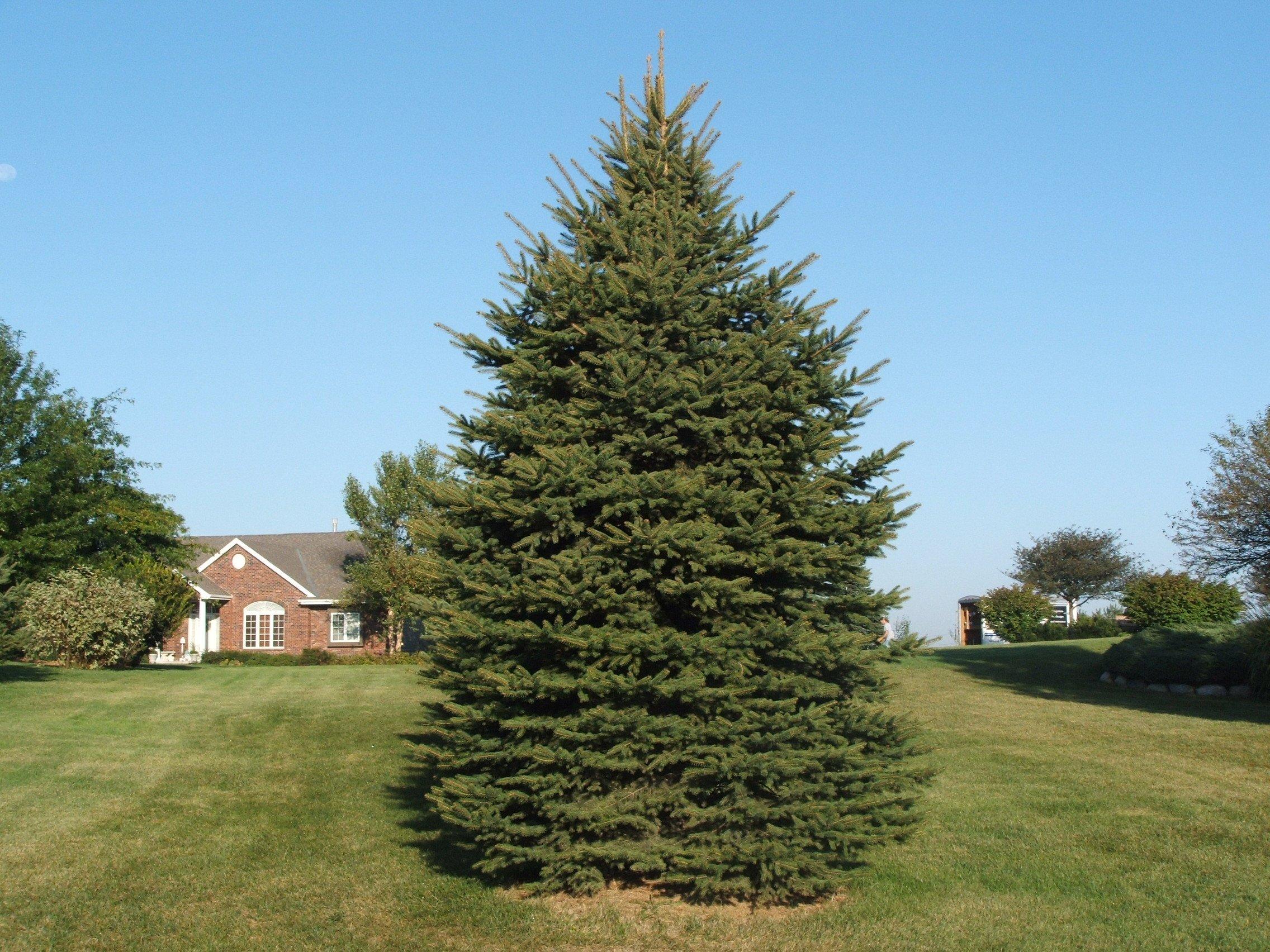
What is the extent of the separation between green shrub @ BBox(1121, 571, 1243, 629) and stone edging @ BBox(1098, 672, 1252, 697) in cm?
275

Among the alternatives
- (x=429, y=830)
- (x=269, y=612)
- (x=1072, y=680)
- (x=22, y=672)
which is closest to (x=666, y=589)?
(x=429, y=830)

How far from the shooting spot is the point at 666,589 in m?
7.06

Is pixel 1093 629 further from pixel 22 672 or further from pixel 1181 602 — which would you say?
pixel 22 672

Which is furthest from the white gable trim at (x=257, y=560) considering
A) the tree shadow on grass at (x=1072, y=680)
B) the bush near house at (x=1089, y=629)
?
the bush near house at (x=1089, y=629)

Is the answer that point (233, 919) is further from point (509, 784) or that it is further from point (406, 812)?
point (406, 812)

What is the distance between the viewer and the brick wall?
134 ft

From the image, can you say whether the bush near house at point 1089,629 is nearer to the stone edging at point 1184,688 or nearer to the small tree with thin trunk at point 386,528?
the stone edging at point 1184,688

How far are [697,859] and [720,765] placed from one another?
26.0 inches

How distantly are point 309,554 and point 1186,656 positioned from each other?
114ft

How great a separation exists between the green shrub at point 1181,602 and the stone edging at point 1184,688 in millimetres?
2752

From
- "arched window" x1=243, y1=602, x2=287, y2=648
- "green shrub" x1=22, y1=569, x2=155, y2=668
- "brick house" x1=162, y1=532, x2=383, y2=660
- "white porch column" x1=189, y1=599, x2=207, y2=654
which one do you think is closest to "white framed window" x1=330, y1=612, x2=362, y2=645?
"brick house" x1=162, y1=532, x2=383, y2=660

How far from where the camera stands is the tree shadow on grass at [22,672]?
21812mm

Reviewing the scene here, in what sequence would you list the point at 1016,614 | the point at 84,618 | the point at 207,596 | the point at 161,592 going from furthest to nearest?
the point at 207,596, the point at 1016,614, the point at 161,592, the point at 84,618

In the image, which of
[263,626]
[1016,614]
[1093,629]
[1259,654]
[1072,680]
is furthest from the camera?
[263,626]
